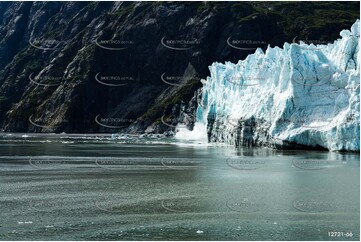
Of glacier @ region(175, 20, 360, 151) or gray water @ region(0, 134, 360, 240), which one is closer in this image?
gray water @ region(0, 134, 360, 240)

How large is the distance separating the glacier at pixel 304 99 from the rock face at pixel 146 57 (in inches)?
2572

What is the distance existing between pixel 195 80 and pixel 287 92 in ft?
278

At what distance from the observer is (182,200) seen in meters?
26.1

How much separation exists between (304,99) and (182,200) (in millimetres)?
Answer: 29739

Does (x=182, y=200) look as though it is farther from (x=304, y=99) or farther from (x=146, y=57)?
(x=146, y=57)

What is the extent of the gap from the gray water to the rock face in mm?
89455

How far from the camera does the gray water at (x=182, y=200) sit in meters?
19.9

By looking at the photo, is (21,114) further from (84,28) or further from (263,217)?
(263,217)

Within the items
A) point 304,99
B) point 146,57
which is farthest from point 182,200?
point 146,57

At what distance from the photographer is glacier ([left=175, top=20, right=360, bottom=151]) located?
4828 centimetres

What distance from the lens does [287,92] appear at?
2159 inches

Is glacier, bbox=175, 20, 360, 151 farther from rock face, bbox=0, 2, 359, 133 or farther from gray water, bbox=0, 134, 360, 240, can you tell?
rock face, bbox=0, 2, 359, 133

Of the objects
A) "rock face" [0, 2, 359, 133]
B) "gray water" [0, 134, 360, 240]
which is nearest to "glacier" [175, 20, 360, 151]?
"gray water" [0, 134, 360, 240]

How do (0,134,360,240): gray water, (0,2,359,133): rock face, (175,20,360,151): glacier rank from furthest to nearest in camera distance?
(0,2,359,133): rock face → (175,20,360,151): glacier → (0,134,360,240): gray water
